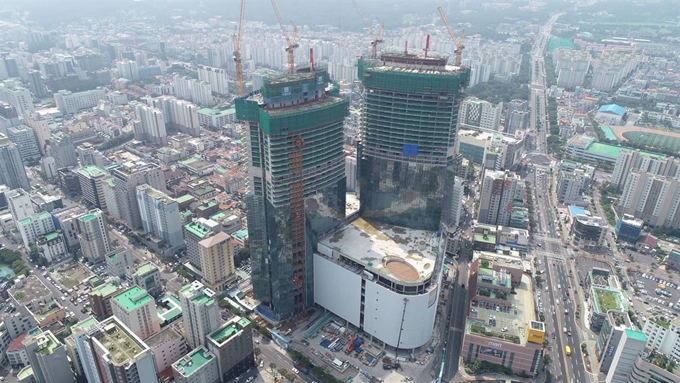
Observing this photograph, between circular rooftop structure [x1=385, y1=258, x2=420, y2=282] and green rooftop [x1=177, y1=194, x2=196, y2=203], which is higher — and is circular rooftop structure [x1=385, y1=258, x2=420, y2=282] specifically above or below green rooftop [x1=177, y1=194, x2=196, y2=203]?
above

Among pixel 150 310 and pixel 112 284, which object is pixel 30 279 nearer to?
pixel 112 284

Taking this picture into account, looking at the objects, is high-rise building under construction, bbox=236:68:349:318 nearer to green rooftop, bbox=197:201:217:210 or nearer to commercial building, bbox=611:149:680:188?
green rooftop, bbox=197:201:217:210

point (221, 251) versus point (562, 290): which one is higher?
point (221, 251)

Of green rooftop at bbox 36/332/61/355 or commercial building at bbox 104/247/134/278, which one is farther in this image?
commercial building at bbox 104/247/134/278

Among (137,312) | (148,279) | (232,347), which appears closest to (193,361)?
(232,347)

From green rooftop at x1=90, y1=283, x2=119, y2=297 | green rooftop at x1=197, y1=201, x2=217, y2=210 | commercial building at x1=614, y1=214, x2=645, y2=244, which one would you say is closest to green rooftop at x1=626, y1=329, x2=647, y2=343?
commercial building at x1=614, y1=214, x2=645, y2=244

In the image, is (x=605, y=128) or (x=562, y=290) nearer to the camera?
(x=562, y=290)

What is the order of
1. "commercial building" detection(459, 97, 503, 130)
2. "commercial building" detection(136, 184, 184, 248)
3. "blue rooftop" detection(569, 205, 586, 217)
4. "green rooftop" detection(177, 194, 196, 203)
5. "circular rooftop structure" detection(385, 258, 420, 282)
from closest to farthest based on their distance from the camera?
"circular rooftop structure" detection(385, 258, 420, 282)
"commercial building" detection(136, 184, 184, 248)
"green rooftop" detection(177, 194, 196, 203)
"blue rooftop" detection(569, 205, 586, 217)
"commercial building" detection(459, 97, 503, 130)

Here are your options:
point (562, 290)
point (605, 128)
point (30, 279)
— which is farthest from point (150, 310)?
point (605, 128)

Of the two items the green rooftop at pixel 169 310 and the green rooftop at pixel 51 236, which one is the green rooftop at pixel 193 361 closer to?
the green rooftop at pixel 169 310
